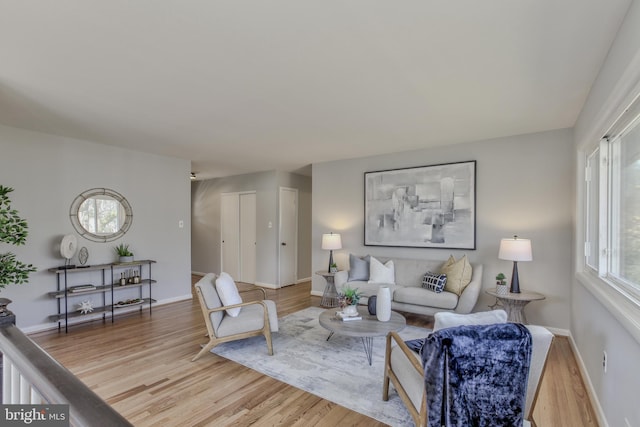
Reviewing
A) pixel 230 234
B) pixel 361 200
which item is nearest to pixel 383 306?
pixel 361 200

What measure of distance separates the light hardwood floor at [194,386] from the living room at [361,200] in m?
0.26

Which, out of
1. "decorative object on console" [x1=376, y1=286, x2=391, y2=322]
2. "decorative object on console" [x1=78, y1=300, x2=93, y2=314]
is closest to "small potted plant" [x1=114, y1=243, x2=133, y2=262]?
"decorative object on console" [x1=78, y1=300, x2=93, y2=314]

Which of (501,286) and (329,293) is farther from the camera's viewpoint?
(329,293)

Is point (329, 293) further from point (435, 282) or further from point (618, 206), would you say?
point (618, 206)

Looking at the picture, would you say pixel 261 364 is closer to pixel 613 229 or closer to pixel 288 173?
pixel 613 229

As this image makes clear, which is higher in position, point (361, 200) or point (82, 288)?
point (361, 200)

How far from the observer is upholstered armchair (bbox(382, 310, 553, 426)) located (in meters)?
1.67

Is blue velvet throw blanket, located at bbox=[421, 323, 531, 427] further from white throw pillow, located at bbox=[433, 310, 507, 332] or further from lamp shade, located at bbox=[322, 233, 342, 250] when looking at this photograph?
lamp shade, located at bbox=[322, 233, 342, 250]

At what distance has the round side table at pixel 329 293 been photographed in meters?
5.06

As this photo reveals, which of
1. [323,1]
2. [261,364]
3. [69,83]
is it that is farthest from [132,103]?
[261,364]

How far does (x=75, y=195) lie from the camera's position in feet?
14.1

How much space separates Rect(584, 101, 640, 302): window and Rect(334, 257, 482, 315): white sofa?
4.16ft

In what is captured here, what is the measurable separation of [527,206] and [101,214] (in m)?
5.83

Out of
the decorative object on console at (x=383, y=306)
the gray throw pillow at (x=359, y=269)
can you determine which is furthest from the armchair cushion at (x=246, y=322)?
the gray throw pillow at (x=359, y=269)
